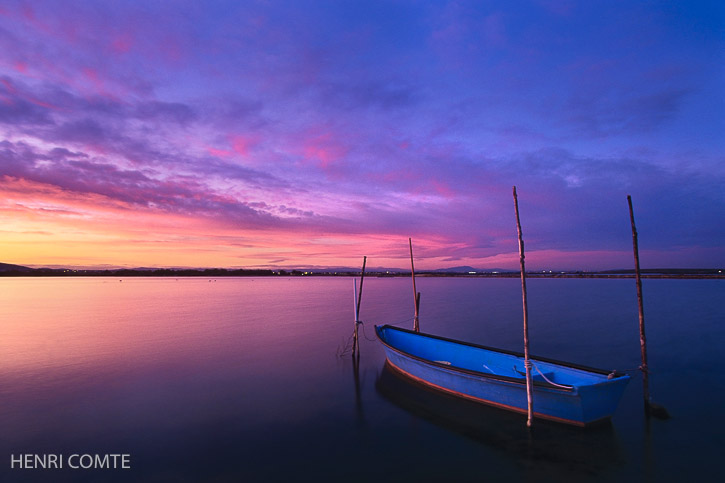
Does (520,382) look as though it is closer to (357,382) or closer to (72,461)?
(357,382)

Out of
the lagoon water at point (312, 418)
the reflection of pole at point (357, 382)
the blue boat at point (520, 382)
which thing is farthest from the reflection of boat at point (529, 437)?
the reflection of pole at point (357, 382)

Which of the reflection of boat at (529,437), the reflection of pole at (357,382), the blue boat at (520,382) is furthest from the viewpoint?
the reflection of pole at (357,382)

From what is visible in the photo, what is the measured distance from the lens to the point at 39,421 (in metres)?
10.0

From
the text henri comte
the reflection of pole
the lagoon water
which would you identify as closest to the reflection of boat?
the lagoon water

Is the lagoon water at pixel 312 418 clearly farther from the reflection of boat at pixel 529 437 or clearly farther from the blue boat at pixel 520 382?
the blue boat at pixel 520 382

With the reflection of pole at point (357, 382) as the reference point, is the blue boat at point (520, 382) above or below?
above

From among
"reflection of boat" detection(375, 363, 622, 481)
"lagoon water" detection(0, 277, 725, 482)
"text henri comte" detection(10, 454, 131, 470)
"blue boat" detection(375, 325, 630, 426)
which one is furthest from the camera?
"blue boat" detection(375, 325, 630, 426)

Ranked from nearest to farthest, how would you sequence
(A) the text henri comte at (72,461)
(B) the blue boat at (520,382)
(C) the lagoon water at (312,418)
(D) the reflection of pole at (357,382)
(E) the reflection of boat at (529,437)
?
1. (E) the reflection of boat at (529,437)
2. (C) the lagoon water at (312,418)
3. (A) the text henri comte at (72,461)
4. (B) the blue boat at (520,382)
5. (D) the reflection of pole at (357,382)

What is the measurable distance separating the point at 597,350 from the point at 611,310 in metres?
21.1

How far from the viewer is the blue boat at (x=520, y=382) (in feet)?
27.6

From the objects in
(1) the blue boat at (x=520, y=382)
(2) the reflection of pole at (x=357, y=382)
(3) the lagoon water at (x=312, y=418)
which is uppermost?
(1) the blue boat at (x=520, y=382)

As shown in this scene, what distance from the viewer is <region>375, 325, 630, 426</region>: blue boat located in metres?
8.41

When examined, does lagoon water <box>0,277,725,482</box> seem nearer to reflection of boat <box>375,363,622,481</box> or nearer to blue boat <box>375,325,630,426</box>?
reflection of boat <box>375,363,622,481</box>

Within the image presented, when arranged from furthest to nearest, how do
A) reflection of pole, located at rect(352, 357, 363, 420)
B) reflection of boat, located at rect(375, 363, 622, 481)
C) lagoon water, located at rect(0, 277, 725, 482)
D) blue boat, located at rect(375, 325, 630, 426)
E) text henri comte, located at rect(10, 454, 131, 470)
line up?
reflection of pole, located at rect(352, 357, 363, 420)
blue boat, located at rect(375, 325, 630, 426)
text henri comte, located at rect(10, 454, 131, 470)
lagoon water, located at rect(0, 277, 725, 482)
reflection of boat, located at rect(375, 363, 622, 481)
